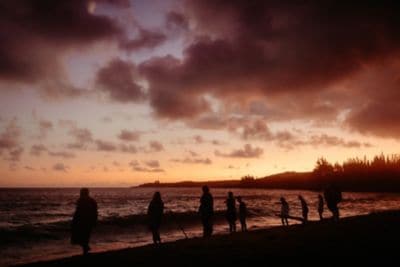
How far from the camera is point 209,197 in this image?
16125 mm

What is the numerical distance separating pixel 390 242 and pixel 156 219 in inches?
341

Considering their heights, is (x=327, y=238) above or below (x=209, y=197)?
below

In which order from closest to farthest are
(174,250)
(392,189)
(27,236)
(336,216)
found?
1. (174,250)
2. (336,216)
3. (27,236)
4. (392,189)

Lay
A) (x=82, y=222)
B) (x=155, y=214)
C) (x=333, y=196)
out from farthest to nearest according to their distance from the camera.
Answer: (x=333, y=196) < (x=155, y=214) < (x=82, y=222)

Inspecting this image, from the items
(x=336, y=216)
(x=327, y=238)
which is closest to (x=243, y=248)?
(x=327, y=238)

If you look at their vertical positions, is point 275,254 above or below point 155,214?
below

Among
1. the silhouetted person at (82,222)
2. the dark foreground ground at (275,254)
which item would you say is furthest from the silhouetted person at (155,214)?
the silhouetted person at (82,222)

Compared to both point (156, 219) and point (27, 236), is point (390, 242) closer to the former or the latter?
point (156, 219)

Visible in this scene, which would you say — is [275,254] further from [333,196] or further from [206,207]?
[333,196]

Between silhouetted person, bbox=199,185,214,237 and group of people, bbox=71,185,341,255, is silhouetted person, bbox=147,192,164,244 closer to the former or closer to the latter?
group of people, bbox=71,185,341,255

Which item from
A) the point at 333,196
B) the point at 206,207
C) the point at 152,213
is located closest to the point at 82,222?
the point at 152,213

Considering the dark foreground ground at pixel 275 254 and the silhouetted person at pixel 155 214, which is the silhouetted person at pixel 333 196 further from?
the silhouetted person at pixel 155 214

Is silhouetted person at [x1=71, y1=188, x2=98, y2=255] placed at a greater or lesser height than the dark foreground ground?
greater

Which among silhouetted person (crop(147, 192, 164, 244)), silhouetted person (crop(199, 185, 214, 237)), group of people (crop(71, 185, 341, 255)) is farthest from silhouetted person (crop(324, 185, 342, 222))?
silhouetted person (crop(147, 192, 164, 244))
